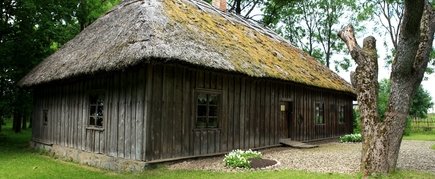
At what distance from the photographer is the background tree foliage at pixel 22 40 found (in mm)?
17484

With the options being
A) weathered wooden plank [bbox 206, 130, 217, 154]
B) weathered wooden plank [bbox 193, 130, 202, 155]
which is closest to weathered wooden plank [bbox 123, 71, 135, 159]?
weathered wooden plank [bbox 193, 130, 202, 155]

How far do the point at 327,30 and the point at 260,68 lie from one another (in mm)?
28900

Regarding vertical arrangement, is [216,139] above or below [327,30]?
below

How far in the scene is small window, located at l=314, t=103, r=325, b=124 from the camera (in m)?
20.3

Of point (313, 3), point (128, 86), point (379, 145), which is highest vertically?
point (313, 3)

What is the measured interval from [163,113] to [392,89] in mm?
6343

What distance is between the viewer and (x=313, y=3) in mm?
40062

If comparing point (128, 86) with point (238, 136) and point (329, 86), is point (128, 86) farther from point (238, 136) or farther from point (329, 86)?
point (329, 86)

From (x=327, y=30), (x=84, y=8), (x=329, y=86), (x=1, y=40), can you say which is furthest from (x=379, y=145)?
(x=327, y=30)

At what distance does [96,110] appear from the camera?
13164 millimetres

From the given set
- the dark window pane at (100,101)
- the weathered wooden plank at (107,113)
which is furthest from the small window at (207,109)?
the dark window pane at (100,101)

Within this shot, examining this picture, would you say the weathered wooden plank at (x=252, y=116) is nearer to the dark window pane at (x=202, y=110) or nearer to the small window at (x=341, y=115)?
the dark window pane at (x=202, y=110)

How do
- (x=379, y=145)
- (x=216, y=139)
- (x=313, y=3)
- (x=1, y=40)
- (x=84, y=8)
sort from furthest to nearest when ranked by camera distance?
(x=313, y=3) < (x=84, y=8) < (x=1, y=40) < (x=216, y=139) < (x=379, y=145)

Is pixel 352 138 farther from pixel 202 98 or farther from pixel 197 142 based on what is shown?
pixel 197 142
